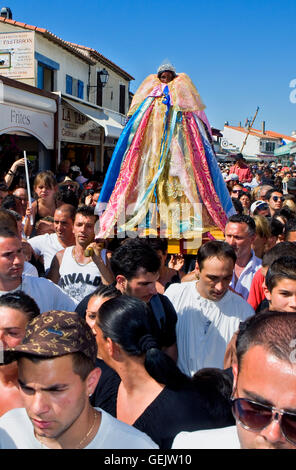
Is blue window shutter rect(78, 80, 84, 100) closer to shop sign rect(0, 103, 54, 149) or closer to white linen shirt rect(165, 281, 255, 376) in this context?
shop sign rect(0, 103, 54, 149)

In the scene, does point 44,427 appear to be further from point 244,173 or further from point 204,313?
point 244,173

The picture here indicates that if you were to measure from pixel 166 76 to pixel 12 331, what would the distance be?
365 centimetres

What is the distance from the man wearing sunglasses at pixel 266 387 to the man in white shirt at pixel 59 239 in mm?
3107

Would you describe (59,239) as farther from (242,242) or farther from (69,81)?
(69,81)

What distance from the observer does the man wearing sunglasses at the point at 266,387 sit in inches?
50.2

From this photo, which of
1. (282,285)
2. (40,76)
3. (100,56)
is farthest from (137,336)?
(100,56)

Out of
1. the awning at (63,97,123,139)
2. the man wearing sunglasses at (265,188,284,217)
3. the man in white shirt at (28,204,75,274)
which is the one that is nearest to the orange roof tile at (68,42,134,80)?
the awning at (63,97,123,139)

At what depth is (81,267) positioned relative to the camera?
12.5 ft

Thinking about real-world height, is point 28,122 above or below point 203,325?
above

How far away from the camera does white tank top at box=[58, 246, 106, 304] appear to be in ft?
12.3

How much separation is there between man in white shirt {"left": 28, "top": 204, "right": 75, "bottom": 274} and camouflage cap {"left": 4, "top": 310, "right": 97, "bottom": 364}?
2.56m

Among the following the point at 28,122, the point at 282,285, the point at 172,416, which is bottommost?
the point at 172,416
